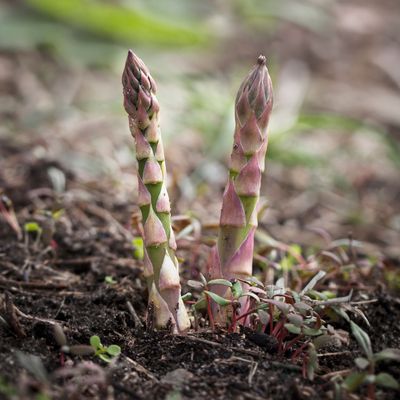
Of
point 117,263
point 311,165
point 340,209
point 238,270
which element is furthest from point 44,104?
point 238,270

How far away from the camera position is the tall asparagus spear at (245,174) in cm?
196

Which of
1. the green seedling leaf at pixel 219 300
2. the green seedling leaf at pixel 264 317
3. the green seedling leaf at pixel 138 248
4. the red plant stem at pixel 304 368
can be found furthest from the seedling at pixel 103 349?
the green seedling leaf at pixel 138 248

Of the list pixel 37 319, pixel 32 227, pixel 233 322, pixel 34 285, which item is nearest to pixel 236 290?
pixel 233 322

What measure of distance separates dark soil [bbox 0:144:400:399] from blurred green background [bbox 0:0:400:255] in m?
0.75

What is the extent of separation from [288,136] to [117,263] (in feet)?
9.76

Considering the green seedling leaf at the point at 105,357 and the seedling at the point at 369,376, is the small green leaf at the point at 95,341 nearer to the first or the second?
the green seedling leaf at the point at 105,357

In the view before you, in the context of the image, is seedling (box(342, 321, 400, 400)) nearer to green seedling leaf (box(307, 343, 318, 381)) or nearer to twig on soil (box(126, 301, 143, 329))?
green seedling leaf (box(307, 343, 318, 381))

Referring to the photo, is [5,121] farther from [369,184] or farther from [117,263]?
[369,184]

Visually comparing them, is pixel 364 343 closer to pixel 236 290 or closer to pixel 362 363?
pixel 362 363

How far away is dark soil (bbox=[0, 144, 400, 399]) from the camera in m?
1.75

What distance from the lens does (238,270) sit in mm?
2078

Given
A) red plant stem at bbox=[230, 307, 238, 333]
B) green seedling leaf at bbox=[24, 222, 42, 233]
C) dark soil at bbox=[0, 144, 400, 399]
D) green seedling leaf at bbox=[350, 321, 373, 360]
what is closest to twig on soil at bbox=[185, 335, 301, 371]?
dark soil at bbox=[0, 144, 400, 399]

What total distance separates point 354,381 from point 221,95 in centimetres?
415

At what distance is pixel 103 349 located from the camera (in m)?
1.88
